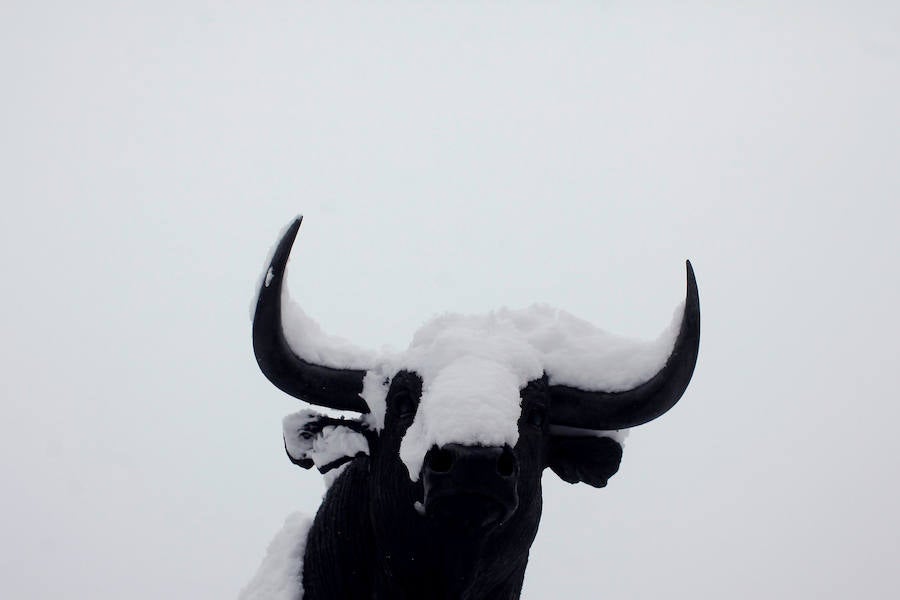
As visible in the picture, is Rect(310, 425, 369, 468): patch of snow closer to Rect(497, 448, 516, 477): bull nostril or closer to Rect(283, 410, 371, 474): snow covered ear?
Rect(283, 410, 371, 474): snow covered ear

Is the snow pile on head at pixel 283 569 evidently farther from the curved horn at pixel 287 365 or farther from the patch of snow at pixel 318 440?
the curved horn at pixel 287 365

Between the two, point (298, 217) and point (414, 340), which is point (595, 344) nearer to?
point (414, 340)

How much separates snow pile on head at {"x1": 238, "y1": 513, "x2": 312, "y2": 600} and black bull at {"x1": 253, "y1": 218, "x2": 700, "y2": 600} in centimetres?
6

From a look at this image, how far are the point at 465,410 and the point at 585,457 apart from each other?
42.8 inches

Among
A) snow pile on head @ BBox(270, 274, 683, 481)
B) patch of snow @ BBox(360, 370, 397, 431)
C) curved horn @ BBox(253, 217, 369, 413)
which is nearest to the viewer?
snow pile on head @ BBox(270, 274, 683, 481)

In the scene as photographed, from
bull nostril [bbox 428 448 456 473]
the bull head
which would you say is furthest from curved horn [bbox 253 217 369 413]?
bull nostril [bbox 428 448 456 473]

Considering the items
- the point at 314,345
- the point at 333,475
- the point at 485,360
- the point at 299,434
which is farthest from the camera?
the point at 333,475

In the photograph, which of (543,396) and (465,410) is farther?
(543,396)

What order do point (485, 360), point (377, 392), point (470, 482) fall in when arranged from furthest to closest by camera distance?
point (377, 392) → point (485, 360) → point (470, 482)

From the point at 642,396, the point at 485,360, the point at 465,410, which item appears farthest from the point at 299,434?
the point at 642,396

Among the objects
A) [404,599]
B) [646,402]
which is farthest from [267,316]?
[646,402]

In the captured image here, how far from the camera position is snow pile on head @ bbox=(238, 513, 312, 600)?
4.26 meters

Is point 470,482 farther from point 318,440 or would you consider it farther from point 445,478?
point 318,440

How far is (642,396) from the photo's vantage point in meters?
3.78
